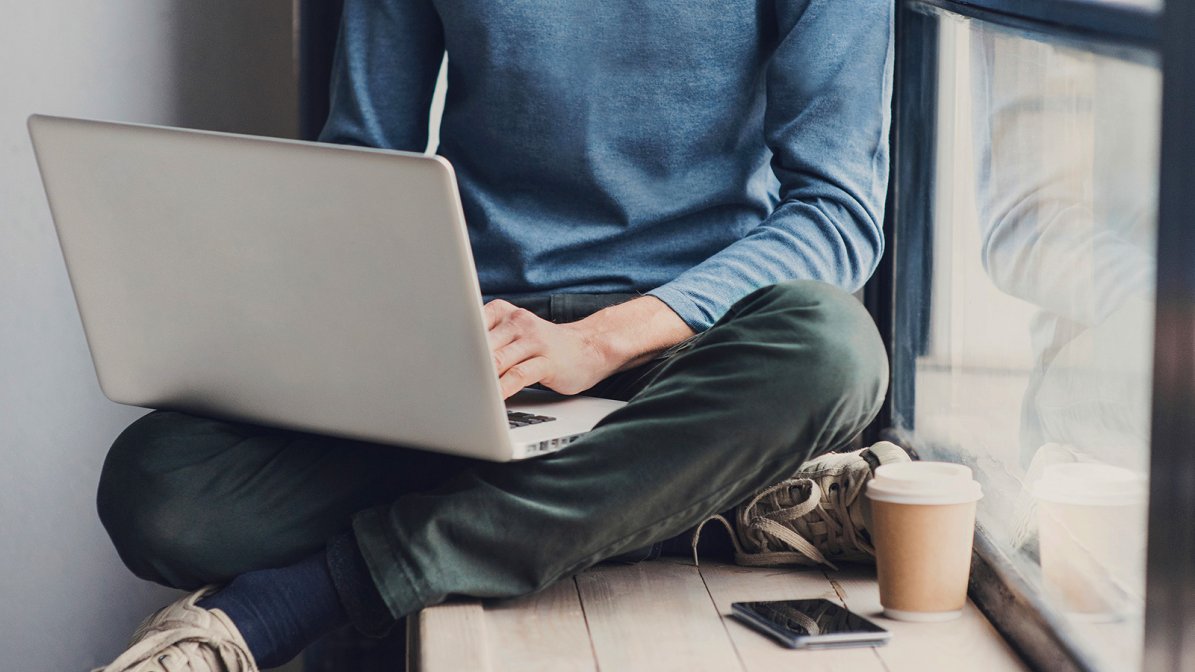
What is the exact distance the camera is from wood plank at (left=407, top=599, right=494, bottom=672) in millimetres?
931

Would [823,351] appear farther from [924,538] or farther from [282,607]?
[282,607]

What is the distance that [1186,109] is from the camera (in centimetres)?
71

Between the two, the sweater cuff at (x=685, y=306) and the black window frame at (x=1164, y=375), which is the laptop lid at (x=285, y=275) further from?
the black window frame at (x=1164, y=375)

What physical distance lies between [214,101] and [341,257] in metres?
0.84

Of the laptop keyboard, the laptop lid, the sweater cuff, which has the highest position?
the laptop lid

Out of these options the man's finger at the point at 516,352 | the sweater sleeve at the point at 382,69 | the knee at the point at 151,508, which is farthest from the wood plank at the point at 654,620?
the sweater sleeve at the point at 382,69

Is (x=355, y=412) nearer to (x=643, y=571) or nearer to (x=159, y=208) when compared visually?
(x=159, y=208)

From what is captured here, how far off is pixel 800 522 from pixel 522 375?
346 mm

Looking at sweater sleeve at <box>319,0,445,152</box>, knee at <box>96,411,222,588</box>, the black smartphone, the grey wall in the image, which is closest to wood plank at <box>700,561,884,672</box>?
the black smartphone

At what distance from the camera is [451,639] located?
98 centimetres

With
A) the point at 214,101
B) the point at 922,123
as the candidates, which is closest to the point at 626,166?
the point at 922,123

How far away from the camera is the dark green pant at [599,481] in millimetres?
1006

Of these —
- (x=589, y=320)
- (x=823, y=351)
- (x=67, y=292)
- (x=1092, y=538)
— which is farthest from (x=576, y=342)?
(x=67, y=292)

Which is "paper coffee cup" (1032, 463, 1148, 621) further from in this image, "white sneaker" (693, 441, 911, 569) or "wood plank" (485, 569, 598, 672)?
"wood plank" (485, 569, 598, 672)
